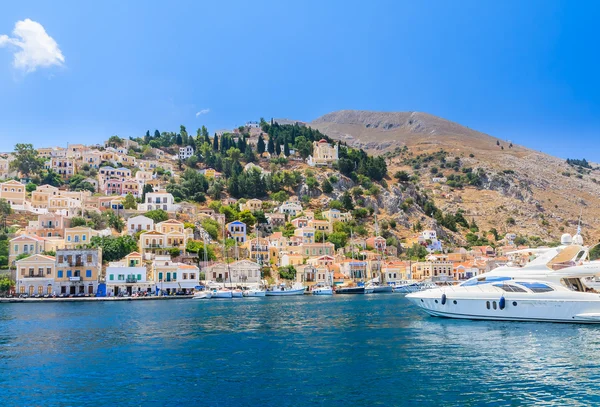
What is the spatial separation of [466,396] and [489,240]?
117908mm

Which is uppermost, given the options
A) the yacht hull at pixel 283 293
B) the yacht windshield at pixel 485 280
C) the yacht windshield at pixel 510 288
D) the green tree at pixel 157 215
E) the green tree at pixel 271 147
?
the green tree at pixel 271 147

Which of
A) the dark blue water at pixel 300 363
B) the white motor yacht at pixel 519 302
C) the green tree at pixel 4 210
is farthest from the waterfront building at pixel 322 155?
the white motor yacht at pixel 519 302

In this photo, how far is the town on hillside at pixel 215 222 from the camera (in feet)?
246

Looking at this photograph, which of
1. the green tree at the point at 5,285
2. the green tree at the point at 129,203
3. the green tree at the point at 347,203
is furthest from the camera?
the green tree at the point at 347,203

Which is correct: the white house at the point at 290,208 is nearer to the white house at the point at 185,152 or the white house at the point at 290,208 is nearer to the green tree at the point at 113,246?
the green tree at the point at 113,246

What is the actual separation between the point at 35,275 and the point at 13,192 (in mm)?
38360

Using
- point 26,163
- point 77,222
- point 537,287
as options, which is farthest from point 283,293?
point 26,163

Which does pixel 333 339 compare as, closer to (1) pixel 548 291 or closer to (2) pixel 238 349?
(2) pixel 238 349

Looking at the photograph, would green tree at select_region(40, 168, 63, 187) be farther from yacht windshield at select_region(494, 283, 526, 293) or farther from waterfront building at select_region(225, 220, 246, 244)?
yacht windshield at select_region(494, 283, 526, 293)

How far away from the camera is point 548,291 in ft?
111

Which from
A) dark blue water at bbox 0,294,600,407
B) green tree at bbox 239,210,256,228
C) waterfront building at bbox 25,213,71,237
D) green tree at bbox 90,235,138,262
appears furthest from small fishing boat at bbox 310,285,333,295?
dark blue water at bbox 0,294,600,407

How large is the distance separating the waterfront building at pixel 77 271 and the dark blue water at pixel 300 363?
102 feet

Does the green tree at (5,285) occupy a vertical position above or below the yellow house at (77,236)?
below

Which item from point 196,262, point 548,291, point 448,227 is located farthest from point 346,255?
point 548,291
